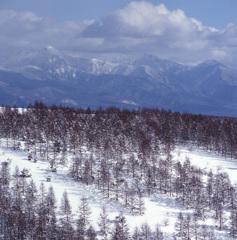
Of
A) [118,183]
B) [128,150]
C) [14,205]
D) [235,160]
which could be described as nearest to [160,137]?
[128,150]

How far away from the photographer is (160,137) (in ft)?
606

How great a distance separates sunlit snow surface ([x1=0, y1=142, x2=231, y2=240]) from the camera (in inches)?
4316

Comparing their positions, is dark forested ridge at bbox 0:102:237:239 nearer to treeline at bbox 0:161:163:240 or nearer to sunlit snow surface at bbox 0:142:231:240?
treeline at bbox 0:161:163:240

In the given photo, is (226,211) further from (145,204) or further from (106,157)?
(106,157)

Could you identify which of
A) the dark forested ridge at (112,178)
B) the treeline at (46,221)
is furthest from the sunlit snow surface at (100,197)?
the treeline at (46,221)

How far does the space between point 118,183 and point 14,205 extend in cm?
4084

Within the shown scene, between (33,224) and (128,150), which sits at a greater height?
(128,150)

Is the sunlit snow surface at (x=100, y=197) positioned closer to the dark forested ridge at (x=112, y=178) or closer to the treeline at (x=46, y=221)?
the dark forested ridge at (x=112, y=178)

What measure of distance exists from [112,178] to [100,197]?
41.5ft

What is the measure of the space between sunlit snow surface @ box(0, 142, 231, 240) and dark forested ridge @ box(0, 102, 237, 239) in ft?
9.17

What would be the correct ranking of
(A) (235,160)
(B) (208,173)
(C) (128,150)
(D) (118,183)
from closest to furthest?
(D) (118,183) → (B) (208,173) → (C) (128,150) → (A) (235,160)

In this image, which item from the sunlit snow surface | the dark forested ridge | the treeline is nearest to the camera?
the treeline

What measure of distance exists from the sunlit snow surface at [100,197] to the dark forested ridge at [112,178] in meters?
2.80

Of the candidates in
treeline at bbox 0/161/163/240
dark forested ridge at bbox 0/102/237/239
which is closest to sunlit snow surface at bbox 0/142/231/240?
dark forested ridge at bbox 0/102/237/239
